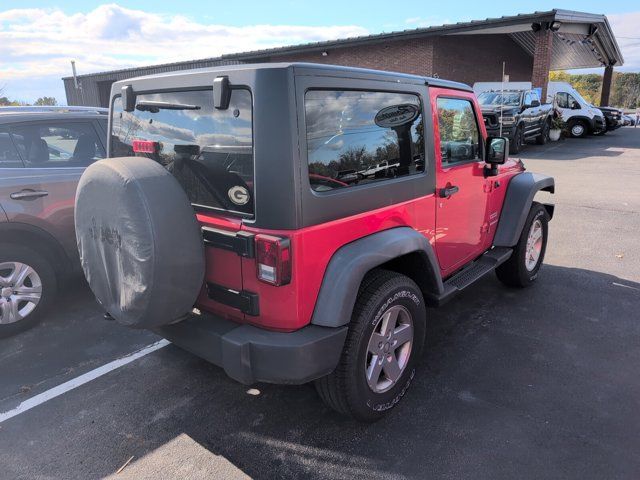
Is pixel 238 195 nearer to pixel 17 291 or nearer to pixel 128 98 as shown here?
pixel 128 98

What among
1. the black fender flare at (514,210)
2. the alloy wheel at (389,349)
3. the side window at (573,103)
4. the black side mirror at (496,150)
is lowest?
the alloy wheel at (389,349)

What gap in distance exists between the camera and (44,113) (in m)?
4.22

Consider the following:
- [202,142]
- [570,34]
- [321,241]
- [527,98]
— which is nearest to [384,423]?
[321,241]

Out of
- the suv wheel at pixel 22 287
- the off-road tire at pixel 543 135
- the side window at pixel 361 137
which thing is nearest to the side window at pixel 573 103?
the off-road tire at pixel 543 135

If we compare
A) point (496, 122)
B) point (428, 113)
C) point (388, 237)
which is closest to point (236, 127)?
point (388, 237)

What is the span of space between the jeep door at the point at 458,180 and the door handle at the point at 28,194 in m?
3.16

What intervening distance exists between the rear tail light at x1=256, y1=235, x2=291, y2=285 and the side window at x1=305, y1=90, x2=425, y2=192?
34 cm

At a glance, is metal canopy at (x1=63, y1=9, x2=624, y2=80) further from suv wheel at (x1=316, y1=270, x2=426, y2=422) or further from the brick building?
suv wheel at (x1=316, y1=270, x2=426, y2=422)

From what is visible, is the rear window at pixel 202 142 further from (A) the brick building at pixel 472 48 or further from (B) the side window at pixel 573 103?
(B) the side window at pixel 573 103

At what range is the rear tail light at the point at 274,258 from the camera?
218 centimetres

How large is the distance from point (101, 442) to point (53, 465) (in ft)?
0.80

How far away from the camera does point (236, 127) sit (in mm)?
2320

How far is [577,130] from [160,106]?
23.0m

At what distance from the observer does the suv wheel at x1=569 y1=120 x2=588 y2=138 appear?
21375mm
